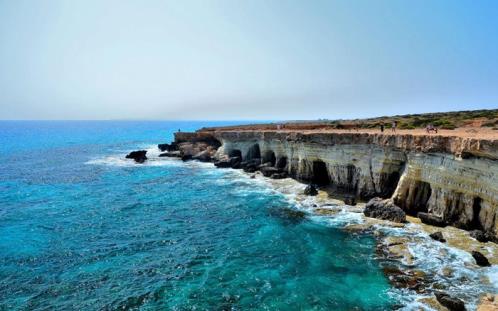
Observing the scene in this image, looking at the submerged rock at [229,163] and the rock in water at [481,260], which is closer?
the rock in water at [481,260]

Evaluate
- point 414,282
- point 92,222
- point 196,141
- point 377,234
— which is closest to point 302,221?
point 377,234

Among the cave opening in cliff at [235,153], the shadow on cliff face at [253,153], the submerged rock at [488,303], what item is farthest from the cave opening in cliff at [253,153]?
the submerged rock at [488,303]

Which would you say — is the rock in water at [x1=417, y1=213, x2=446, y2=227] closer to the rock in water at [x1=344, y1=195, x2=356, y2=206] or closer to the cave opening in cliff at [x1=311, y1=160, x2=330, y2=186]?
the rock in water at [x1=344, y1=195, x2=356, y2=206]

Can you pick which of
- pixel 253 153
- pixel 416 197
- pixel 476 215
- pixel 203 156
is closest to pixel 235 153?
pixel 253 153

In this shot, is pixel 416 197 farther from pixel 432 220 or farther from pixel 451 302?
pixel 451 302

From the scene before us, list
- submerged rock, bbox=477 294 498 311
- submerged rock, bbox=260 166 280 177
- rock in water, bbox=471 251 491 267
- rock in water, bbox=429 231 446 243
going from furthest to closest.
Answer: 1. submerged rock, bbox=260 166 280 177
2. rock in water, bbox=429 231 446 243
3. rock in water, bbox=471 251 491 267
4. submerged rock, bbox=477 294 498 311

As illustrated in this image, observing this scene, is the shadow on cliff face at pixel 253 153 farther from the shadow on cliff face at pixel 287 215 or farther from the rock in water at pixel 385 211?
the rock in water at pixel 385 211

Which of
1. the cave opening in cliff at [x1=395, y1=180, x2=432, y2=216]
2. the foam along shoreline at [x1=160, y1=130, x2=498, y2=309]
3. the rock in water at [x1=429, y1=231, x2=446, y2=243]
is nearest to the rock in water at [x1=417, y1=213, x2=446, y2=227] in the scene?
the foam along shoreline at [x1=160, y1=130, x2=498, y2=309]
